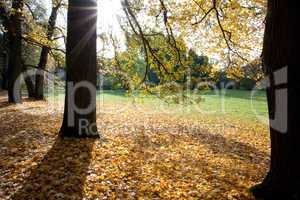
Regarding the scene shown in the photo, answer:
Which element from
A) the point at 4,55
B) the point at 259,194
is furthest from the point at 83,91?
the point at 4,55

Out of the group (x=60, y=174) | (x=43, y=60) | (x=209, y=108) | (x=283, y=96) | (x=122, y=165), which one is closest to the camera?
(x=283, y=96)

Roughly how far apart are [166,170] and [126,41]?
5.71m

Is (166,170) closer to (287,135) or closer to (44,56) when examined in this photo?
(287,135)

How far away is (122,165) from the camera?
6254 mm

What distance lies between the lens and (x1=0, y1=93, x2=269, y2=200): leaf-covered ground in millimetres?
5035

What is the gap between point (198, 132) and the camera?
38.9ft

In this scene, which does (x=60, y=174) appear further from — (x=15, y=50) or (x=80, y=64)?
(x=15, y=50)

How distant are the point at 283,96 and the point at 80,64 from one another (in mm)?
5250

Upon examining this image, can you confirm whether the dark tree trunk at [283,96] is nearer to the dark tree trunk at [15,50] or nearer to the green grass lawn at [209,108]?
the green grass lawn at [209,108]

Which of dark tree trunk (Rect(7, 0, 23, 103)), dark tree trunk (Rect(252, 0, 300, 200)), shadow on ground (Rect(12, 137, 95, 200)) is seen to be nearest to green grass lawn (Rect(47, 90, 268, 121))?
shadow on ground (Rect(12, 137, 95, 200))

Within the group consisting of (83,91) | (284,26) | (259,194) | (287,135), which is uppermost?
(284,26)

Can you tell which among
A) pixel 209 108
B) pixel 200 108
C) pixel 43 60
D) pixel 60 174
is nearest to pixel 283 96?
pixel 60 174

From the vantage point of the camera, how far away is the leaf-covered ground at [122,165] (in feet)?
16.5

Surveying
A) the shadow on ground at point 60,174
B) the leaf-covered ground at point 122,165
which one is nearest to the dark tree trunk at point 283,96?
the leaf-covered ground at point 122,165
